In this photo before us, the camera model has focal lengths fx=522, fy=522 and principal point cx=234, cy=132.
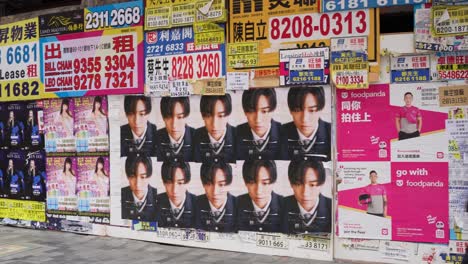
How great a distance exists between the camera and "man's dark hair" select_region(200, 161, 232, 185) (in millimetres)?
8281

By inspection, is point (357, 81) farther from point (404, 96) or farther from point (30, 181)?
point (30, 181)

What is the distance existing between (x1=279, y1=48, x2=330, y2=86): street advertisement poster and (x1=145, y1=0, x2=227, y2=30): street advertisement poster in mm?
1266

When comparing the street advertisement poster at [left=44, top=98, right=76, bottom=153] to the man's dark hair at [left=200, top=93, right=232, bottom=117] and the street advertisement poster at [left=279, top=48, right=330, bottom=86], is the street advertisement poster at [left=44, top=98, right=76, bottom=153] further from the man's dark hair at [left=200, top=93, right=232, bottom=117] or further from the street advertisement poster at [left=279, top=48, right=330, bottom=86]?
the street advertisement poster at [left=279, top=48, right=330, bottom=86]

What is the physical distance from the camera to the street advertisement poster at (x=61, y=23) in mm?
9688

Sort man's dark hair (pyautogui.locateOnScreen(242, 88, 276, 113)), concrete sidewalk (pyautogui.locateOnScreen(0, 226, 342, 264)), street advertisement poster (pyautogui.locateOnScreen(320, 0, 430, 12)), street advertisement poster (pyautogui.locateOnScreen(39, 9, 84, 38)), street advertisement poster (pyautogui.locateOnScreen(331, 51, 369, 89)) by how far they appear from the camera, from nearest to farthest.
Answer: street advertisement poster (pyautogui.locateOnScreen(320, 0, 430, 12)), street advertisement poster (pyautogui.locateOnScreen(331, 51, 369, 89)), concrete sidewalk (pyautogui.locateOnScreen(0, 226, 342, 264)), man's dark hair (pyautogui.locateOnScreen(242, 88, 276, 113)), street advertisement poster (pyautogui.locateOnScreen(39, 9, 84, 38))

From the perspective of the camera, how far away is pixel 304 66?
763 centimetres

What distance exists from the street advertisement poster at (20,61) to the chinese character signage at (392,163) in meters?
6.18

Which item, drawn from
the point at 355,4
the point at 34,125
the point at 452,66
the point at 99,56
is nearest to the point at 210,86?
the point at 99,56

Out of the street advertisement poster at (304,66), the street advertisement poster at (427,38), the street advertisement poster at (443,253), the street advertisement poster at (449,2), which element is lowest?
the street advertisement poster at (443,253)

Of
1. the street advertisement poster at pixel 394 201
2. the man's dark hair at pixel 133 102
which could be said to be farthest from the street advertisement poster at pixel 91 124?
the street advertisement poster at pixel 394 201

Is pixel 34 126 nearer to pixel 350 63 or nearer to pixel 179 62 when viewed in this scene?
pixel 179 62

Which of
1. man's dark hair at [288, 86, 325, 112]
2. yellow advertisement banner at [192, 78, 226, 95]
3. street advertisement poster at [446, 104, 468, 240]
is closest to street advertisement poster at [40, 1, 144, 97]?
yellow advertisement banner at [192, 78, 226, 95]

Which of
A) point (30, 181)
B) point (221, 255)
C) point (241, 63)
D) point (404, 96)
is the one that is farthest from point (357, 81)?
point (30, 181)

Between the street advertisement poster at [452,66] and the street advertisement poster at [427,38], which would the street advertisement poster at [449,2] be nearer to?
the street advertisement poster at [427,38]
